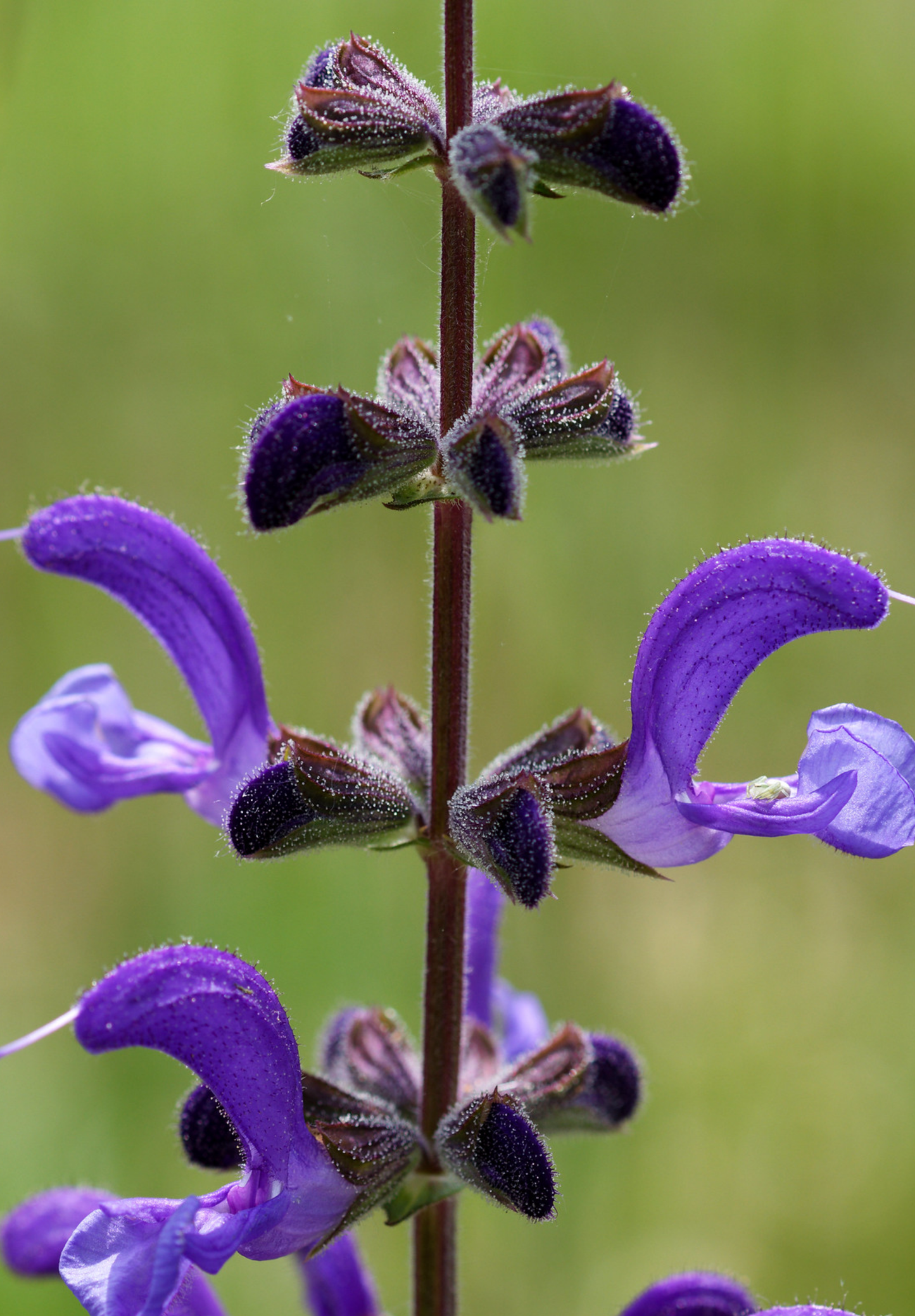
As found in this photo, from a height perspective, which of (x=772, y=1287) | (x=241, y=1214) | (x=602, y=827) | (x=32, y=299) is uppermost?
(x=32, y=299)

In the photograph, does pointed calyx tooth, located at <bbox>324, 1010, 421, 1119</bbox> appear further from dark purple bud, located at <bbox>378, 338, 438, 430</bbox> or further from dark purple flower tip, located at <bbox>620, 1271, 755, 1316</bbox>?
dark purple bud, located at <bbox>378, 338, 438, 430</bbox>

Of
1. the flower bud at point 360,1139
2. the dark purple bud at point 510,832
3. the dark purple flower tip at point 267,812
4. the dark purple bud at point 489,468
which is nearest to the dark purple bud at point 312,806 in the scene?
the dark purple flower tip at point 267,812

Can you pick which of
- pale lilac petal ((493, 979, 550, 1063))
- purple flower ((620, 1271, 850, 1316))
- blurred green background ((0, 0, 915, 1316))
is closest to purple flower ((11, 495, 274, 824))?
pale lilac petal ((493, 979, 550, 1063))

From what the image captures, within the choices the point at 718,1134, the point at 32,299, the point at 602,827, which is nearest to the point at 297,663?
the point at 32,299

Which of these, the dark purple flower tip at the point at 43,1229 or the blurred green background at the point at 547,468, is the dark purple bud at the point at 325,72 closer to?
the dark purple flower tip at the point at 43,1229

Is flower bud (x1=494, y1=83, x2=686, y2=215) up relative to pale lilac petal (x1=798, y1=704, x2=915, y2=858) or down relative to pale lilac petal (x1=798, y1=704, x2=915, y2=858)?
up

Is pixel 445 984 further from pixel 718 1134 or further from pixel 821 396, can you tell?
pixel 821 396
